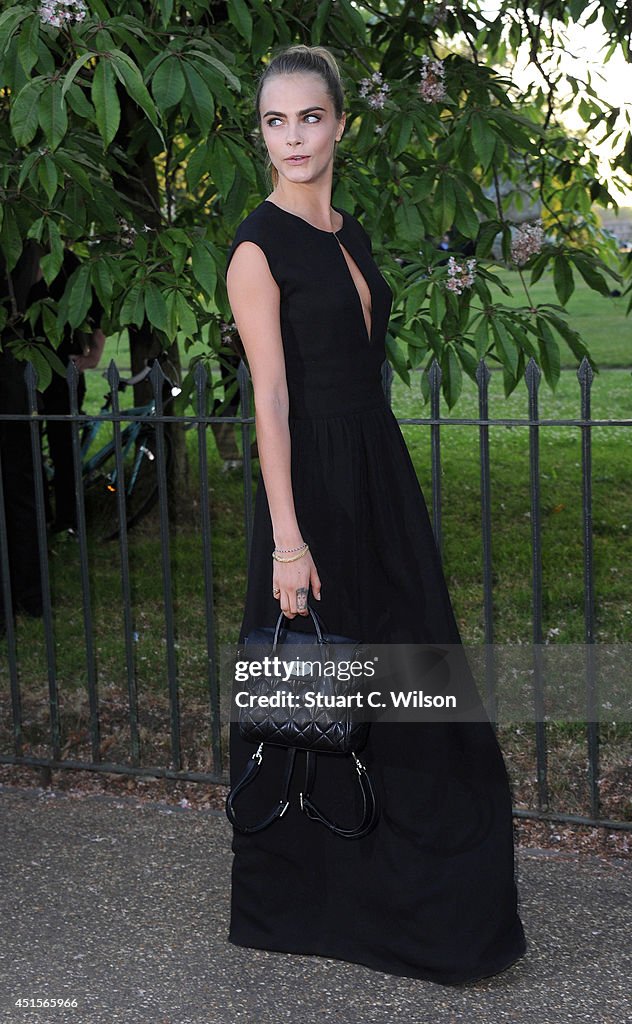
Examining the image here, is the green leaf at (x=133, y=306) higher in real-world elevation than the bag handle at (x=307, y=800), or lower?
higher

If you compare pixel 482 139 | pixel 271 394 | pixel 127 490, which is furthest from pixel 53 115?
pixel 127 490

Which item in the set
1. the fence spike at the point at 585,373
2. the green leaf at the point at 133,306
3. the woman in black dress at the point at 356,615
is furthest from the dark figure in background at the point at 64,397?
the woman in black dress at the point at 356,615

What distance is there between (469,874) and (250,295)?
1550mm

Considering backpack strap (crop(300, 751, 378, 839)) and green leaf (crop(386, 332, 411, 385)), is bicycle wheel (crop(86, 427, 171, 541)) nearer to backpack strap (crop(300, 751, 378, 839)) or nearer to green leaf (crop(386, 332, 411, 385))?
green leaf (crop(386, 332, 411, 385))

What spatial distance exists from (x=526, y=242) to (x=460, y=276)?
411 millimetres

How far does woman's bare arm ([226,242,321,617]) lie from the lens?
292cm

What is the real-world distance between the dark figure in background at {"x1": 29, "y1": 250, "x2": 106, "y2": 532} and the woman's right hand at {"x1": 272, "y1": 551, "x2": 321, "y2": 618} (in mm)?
3774

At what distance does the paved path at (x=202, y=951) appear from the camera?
10.1ft

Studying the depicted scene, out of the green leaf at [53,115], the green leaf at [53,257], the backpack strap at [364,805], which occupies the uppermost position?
the green leaf at [53,115]

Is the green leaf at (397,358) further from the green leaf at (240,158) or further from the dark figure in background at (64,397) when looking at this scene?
the dark figure in background at (64,397)

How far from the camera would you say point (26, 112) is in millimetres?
3650

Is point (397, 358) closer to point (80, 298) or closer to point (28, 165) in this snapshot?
point (80, 298)

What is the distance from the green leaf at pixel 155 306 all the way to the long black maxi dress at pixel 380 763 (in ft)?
3.94

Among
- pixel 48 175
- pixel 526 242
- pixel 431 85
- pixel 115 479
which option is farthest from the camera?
pixel 115 479
